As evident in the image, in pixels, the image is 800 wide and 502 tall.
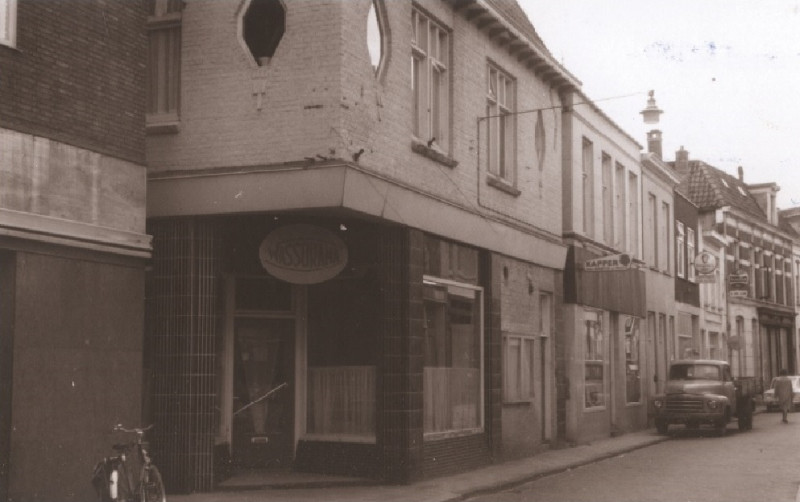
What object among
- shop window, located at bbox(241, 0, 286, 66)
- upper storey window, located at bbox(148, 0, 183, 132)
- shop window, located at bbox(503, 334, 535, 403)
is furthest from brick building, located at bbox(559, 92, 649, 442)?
upper storey window, located at bbox(148, 0, 183, 132)

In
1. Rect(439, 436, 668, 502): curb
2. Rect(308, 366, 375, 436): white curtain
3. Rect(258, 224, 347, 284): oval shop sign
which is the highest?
Rect(258, 224, 347, 284): oval shop sign

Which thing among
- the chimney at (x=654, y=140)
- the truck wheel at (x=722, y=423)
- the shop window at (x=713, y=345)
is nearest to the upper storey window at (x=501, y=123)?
the truck wheel at (x=722, y=423)

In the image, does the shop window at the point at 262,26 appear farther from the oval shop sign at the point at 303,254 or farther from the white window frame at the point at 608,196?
the white window frame at the point at 608,196

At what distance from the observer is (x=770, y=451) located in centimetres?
2252

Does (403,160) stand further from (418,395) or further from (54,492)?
(54,492)

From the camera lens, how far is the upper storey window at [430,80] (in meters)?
17.1

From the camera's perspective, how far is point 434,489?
15133mm

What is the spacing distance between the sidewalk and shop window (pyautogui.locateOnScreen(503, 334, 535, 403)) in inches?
48.1

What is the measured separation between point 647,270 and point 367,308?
18.2m

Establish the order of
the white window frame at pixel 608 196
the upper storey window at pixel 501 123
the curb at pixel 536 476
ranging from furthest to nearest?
the white window frame at pixel 608 196 < the upper storey window at pixel 501 123 < the curb at pixel 536 476

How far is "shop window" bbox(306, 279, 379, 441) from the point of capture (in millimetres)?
16172

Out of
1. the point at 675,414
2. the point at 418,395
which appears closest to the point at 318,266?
the point at 418,395

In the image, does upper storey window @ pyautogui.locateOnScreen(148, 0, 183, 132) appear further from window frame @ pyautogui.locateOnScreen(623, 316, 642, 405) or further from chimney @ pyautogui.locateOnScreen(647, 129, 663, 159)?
chimney @ pyautogui.locateOnScreen(647, 129, 663, 159)

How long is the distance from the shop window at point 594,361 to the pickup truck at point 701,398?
7.69 feet
